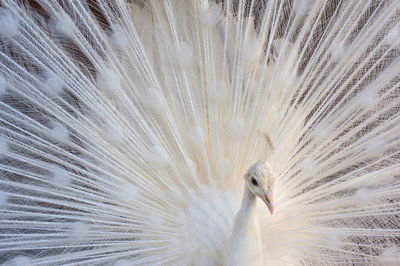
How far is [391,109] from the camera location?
5.57 feet

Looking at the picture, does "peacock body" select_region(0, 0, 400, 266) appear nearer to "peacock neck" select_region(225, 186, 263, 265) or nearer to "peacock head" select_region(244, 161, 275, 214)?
"peacock neck" select_region(225, 186, 263, 265)

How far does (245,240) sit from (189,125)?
0.49 metres

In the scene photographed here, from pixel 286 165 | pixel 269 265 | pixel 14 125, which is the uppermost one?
pixel 14 125

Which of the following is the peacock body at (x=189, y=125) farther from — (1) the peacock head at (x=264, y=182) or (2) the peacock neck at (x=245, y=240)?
(1) the peacock head at (x=264, y=182)

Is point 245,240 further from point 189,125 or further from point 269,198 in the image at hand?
point 189,125

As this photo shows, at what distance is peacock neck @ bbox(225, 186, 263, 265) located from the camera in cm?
142

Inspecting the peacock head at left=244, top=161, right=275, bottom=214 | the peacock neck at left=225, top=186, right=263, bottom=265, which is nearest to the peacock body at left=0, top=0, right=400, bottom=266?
the peacock neck at left=225, top=186, right=263, bottom=265

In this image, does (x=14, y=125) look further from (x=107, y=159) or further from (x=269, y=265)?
(x=269, y=265)

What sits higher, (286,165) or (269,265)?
(286,165)

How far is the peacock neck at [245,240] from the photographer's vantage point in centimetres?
142

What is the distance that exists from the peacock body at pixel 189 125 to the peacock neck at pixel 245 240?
0.54 ft

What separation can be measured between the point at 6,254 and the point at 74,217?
0.27 metres

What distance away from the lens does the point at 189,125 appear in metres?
1.73

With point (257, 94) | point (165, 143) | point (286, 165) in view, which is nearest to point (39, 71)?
point (165, 143)
